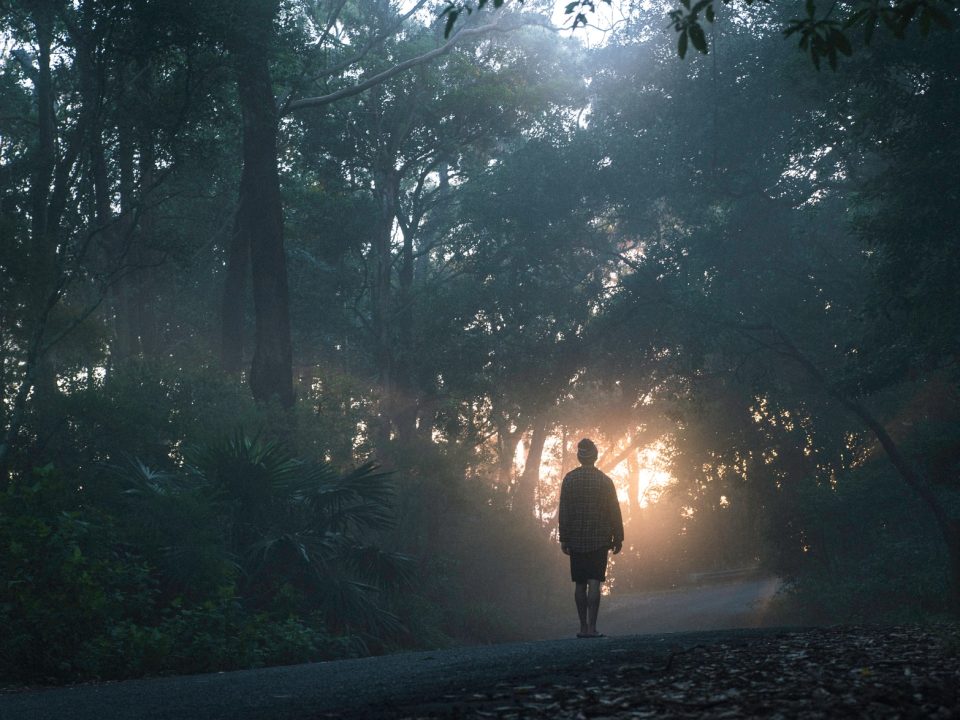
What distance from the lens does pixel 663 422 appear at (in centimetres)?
3769

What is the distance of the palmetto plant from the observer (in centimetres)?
1251

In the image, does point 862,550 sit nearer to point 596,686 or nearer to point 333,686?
point 333,686

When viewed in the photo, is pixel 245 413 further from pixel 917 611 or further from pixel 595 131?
pixel 595 131

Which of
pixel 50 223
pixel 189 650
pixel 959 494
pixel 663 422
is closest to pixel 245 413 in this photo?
pixel 50 223

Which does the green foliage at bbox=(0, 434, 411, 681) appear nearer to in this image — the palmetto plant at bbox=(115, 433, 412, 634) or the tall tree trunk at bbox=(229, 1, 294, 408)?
the palmetto plant at bbox=(115, 433, 412, 634)

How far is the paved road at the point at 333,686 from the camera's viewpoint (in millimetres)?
5461

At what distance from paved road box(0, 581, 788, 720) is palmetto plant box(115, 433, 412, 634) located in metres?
4.15

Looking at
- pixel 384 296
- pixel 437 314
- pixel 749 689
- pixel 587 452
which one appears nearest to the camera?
A: pixel 749 689

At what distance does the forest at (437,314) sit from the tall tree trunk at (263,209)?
67 millimetres

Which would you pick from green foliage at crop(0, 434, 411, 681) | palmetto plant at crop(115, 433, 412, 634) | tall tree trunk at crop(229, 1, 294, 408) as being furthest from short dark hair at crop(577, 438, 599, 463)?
tall tree trunk at crop(229, 1, 294, 408)

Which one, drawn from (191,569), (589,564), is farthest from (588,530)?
(191,569)

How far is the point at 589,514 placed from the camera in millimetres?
10703

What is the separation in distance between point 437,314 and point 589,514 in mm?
20434

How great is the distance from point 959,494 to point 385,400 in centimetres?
1620
